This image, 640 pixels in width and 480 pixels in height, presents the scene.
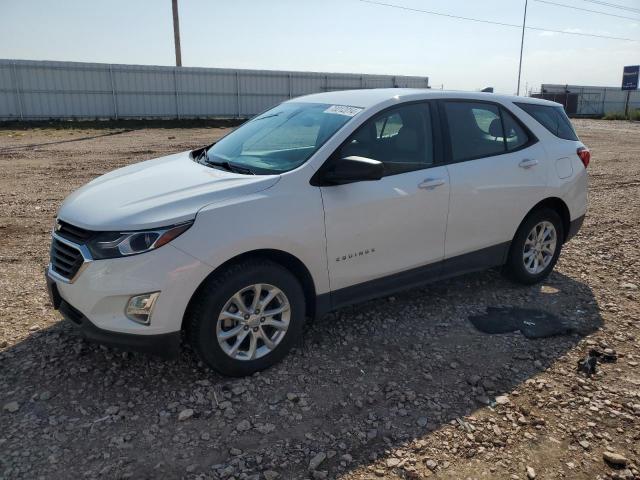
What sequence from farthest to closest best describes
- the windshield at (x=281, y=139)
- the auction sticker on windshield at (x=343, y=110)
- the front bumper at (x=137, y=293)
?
the auction sticker on windshield at (x=343, y=110), the windshield at (x=281, y=139), the front bumper at (x=137, y=293)

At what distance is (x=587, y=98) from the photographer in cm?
4466

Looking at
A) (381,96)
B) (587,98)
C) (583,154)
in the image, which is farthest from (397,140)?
(587,98)

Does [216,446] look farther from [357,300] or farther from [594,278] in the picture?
[594,278]

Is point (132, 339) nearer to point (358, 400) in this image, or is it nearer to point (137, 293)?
point (137, 293)

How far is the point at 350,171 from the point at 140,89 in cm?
2592

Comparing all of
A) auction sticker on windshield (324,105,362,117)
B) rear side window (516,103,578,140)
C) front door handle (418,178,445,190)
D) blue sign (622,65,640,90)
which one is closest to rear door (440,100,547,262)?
front door handle (418,178,445,190)

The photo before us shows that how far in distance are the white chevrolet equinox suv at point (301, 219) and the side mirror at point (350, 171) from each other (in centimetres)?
1

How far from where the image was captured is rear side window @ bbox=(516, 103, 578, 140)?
5.06m

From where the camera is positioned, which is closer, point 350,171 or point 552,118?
point 350,171

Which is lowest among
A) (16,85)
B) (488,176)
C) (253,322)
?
(253,322)

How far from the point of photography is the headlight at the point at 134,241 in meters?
3.05

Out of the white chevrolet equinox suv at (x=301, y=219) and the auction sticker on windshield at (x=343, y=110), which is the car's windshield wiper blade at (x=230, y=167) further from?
the auction sticker on windshield at (x=343, y=110)

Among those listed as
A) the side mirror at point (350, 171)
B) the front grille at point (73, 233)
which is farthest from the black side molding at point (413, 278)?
the front grille at point (73, 233)

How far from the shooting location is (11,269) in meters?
5.32
